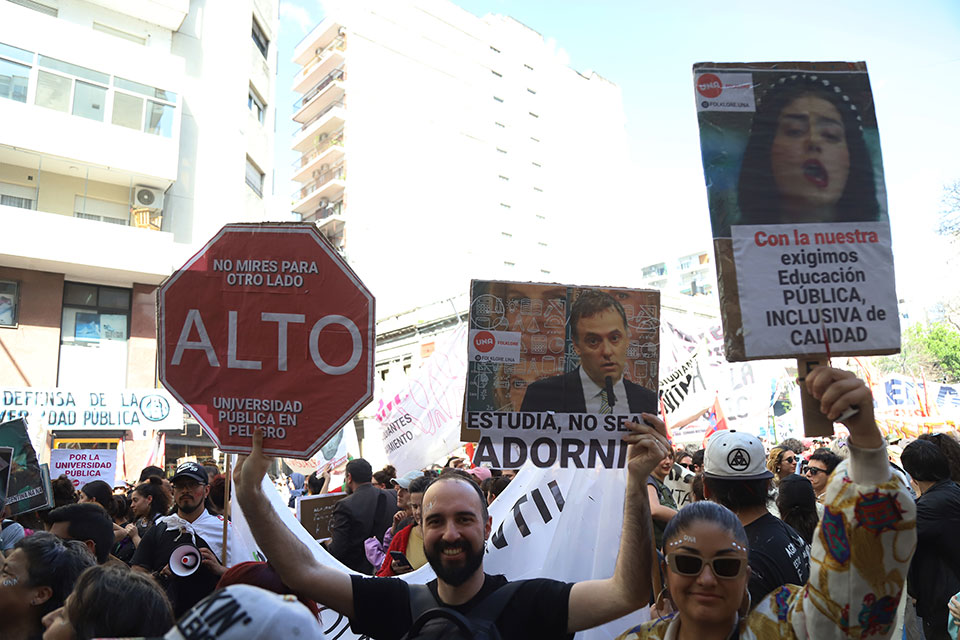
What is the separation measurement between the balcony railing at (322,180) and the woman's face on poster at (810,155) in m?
43.1

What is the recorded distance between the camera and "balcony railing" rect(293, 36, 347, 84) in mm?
46156

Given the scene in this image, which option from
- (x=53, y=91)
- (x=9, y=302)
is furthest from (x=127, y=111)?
(x=9, y=302)

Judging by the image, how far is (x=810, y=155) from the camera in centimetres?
247

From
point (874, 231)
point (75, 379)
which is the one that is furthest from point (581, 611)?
point (75, 379)

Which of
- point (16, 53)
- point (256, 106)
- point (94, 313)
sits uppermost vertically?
point (256, 106)

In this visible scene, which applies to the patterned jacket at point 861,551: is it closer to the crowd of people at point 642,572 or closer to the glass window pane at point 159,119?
the crowd of people at point 642,572

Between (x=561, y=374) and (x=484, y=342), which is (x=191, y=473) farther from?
(x=561, y=374)

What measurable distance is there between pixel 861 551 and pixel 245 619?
4.71 ft

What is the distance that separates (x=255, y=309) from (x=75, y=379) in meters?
21.4

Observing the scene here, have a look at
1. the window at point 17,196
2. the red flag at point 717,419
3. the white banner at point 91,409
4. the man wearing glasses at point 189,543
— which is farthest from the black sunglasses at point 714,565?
the window at point 17,196

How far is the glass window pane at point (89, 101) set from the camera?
827 inches

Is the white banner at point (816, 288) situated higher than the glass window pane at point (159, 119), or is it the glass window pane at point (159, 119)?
the glass window pane at point (159, 119)

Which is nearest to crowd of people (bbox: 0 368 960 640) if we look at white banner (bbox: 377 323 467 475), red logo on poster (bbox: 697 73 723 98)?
red logo on poster (bbox: 697 73 723 98)

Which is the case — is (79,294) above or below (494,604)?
above
